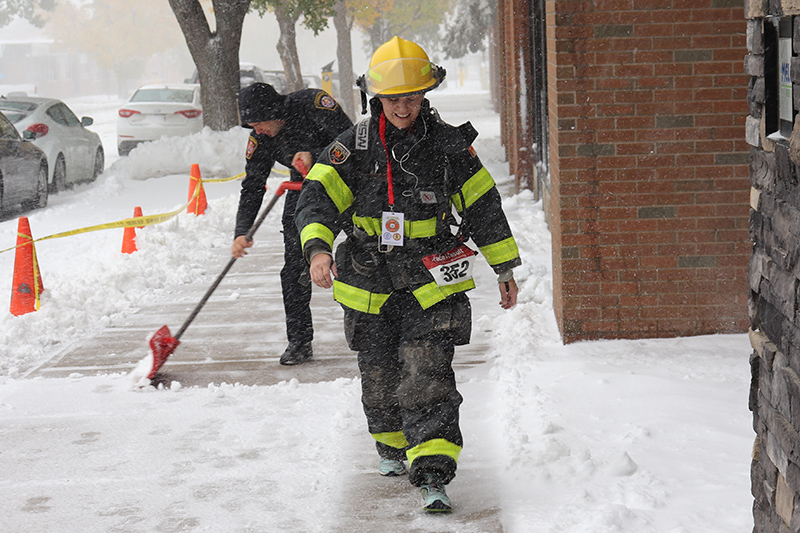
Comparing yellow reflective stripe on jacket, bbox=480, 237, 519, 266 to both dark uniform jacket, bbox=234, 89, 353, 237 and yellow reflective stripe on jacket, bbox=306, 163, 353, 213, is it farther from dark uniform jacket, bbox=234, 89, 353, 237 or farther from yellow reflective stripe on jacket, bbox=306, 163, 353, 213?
dark uniform jacket, bbox=234, 89, 353, 237

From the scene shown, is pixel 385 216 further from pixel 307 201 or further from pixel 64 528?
pixel 64 528

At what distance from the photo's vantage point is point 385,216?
399 centimetres

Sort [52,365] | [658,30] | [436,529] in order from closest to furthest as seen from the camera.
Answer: [436,529] → [658,30] → [52,365]

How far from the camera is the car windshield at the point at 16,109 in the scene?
15.9m

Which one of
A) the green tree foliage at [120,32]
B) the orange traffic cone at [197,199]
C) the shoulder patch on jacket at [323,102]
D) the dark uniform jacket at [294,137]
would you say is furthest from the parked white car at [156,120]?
the green tree foliage at [120,32]

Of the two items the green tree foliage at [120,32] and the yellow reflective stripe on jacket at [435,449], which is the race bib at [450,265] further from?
the green tree foliage at [120,32]

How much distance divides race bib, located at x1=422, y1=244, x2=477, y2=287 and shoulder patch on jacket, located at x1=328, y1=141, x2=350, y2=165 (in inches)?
21.5

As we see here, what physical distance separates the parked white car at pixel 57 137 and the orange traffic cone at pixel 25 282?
760 centimetres

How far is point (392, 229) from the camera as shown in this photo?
3994 millimetres

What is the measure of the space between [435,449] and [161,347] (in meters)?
2.76

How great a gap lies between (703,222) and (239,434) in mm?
3072

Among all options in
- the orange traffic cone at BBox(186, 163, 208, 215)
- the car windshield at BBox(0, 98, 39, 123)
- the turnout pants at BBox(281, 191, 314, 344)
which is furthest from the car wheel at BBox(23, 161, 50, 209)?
the turnout pants at BBox(281, 191, 314, 344)

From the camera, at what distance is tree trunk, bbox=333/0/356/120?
3136 cm

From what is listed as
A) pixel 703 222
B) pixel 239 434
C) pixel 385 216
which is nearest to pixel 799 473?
pixel 385 216
